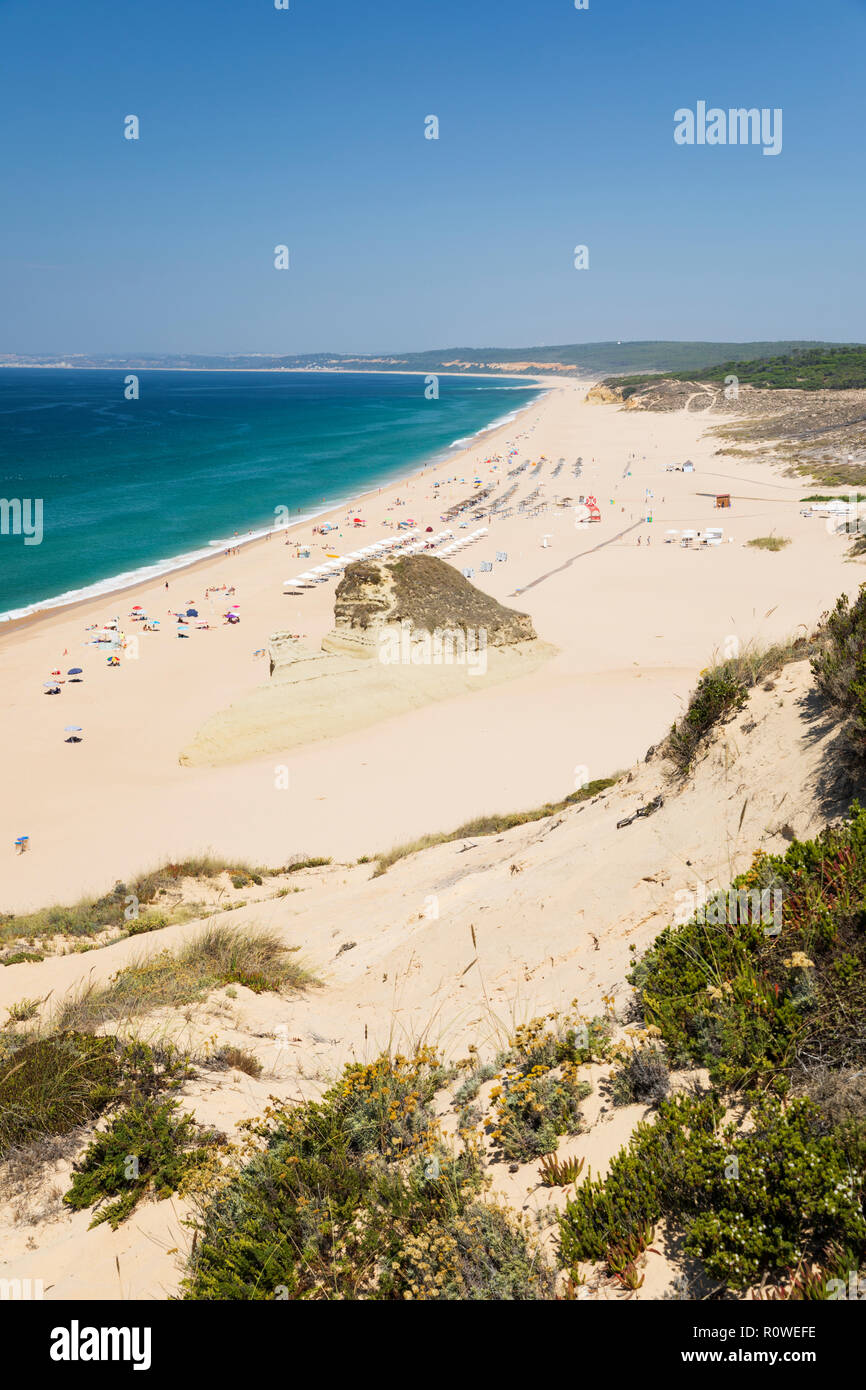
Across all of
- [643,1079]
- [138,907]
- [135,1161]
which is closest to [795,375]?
[138,907]

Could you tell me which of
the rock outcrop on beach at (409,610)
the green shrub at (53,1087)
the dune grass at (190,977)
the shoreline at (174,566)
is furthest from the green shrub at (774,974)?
the shoreline at (174,566)

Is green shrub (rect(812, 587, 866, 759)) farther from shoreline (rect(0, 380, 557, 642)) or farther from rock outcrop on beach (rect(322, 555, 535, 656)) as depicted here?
shoreline (rect(0, 380, 557, 642))

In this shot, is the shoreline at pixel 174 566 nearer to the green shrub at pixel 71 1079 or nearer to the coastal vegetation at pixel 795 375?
the green shrub at pixel 71 1079

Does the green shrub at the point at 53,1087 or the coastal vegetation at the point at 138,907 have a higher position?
the green shrub at the point at 53,1087

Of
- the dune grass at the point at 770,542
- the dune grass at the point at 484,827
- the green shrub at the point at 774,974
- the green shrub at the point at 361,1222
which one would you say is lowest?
the dune grass at the point at 484,827
